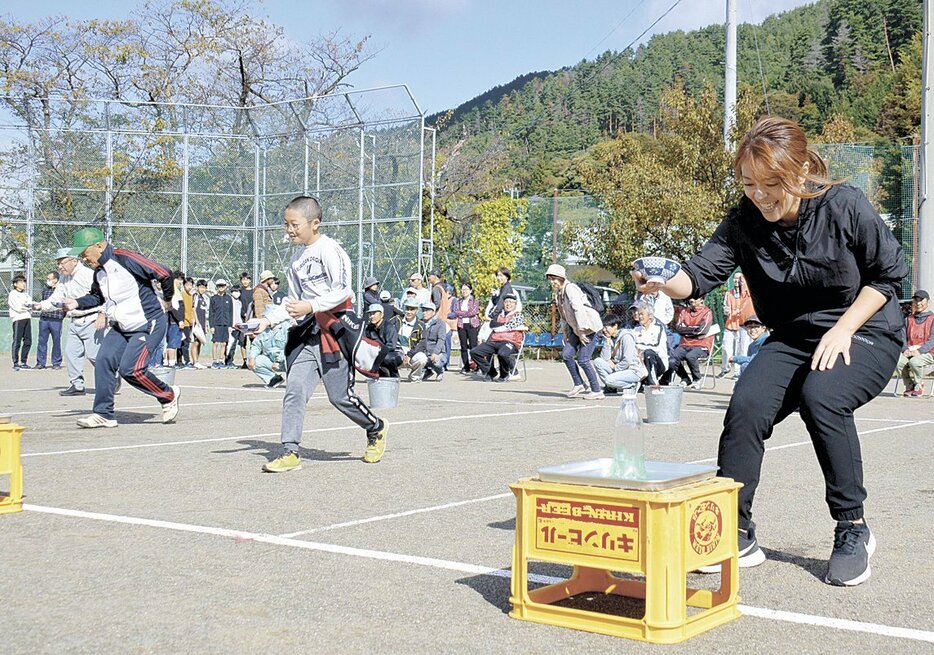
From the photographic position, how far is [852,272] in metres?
4.85

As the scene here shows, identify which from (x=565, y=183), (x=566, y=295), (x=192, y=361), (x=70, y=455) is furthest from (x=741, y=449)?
(x=565, y=183)

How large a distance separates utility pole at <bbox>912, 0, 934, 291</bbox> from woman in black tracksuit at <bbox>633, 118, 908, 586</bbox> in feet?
68.8

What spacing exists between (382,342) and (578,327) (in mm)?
3689

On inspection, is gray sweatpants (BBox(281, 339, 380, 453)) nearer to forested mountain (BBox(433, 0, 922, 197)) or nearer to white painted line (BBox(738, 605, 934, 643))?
white painted line (BBox(738, 605, 934, 643))

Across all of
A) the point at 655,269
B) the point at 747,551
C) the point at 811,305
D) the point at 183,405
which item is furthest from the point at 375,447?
the point at 183,405

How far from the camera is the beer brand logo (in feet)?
13.4

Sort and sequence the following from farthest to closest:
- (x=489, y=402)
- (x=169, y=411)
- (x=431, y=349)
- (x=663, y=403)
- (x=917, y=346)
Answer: (x=431, y=349) < (x=917, y=346) < (x=489, y=402) < (x=663, y=403) < (x=169, y=411)

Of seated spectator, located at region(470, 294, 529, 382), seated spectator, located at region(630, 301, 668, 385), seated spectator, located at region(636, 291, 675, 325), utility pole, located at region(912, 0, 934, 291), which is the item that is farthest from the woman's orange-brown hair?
utility pole, located at region(912, 0, 934, 291)

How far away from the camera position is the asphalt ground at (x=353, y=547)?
407 cm

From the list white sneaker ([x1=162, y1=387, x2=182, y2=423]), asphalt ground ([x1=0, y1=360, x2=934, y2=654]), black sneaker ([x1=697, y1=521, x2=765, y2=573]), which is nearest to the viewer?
asphalt ground ([x1=0, y1=360, x2=934, y2=654])

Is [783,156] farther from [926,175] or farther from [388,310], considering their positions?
[926,175]

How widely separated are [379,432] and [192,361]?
17.1 m

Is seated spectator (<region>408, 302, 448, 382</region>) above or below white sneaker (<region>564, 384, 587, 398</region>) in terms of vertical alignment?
above

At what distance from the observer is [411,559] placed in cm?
534
